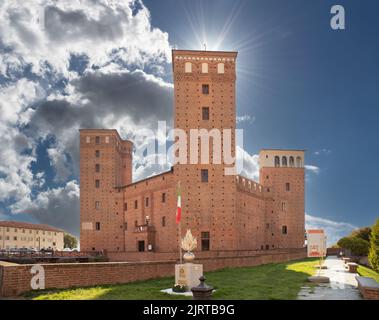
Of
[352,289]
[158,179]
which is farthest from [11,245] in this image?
[352,289]

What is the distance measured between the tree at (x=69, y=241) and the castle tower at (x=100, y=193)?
192 ft

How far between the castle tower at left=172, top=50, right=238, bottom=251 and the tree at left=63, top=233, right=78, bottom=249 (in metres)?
76.9

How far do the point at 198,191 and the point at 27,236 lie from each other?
202 ft

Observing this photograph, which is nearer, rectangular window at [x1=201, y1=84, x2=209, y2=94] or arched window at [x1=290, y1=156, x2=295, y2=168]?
rectangular window at [x1=201, y1=84, x2=209, y2=94]

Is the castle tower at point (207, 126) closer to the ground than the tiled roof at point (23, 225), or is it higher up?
higher up

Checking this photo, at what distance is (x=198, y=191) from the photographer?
37531 mm

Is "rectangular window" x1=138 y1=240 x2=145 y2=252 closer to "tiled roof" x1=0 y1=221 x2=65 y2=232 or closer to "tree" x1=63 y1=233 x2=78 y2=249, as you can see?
"tiled roof" x1=0 y1=221 x2=65 y2=232

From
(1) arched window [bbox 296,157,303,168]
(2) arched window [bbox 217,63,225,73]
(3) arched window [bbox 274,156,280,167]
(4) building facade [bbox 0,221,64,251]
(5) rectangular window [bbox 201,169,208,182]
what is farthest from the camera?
(4) building facade [bbox 0,221,64,251]

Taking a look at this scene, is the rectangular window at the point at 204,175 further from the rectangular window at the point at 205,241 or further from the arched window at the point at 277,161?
the arched window at the point at 277,161

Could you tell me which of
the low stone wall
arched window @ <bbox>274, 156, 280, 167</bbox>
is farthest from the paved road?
arched window @ <bbox>274, 156, 280, 167</bbox>

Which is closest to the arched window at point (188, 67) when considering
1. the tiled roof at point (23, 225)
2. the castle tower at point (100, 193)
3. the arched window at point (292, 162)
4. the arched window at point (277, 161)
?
the castle tower at point (100, 193)

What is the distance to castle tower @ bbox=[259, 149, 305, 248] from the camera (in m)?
54.5

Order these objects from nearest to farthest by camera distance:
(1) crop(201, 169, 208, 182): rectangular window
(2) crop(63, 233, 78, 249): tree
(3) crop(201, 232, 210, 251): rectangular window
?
1. (3) crop(201, 232, 210, 251): rectangular window
2. (1) crop(201, 169, 208, 182): rectangular window
3. (2) crop(63, 233, 78, 249): tree

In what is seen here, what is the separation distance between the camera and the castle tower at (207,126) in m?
37.2
